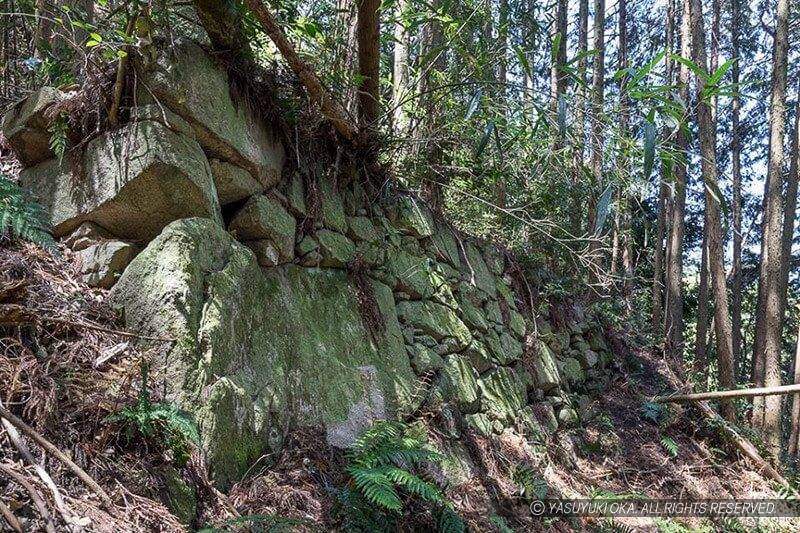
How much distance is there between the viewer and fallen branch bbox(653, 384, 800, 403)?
4.56m

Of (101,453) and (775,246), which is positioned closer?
(101,453)

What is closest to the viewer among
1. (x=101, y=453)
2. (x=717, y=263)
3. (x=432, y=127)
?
(x=101, y=453)

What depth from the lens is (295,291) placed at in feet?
9.79

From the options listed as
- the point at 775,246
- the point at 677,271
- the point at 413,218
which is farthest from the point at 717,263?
the point at 413,218

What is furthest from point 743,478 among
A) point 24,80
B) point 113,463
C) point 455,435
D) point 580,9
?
point 580,9

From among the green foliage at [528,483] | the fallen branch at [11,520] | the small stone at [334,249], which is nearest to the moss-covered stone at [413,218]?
the small stone at [334,249]

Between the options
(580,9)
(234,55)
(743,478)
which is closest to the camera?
(234,55)

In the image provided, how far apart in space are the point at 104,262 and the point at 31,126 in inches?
35.6

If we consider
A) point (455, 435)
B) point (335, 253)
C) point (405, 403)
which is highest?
point (335, 253)

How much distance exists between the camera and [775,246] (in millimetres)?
6809

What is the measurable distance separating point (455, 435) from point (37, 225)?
2.68 metres

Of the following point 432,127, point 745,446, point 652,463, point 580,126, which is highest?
point 432,127

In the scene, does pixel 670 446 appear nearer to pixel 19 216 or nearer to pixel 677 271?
pixel 677 271

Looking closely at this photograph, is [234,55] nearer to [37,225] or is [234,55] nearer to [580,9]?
[37,225]
